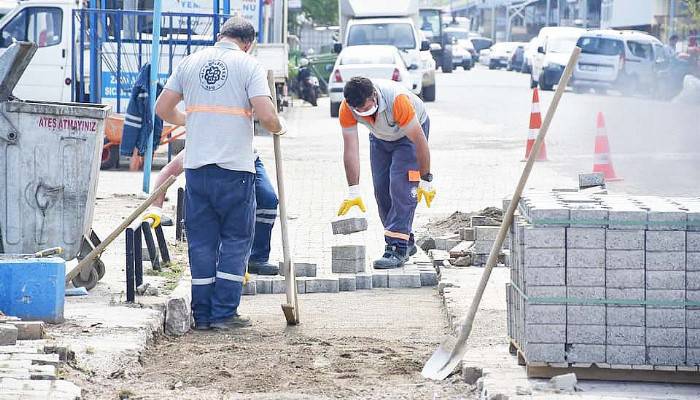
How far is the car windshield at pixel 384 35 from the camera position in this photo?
31.9m

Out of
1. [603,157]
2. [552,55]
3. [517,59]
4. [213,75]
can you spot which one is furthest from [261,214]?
[517,59]

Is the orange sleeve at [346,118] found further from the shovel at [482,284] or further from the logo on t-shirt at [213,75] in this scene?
the shovel at [482,284]

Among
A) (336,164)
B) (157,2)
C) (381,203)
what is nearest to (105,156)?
(336,164)

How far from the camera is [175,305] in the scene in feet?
25.0

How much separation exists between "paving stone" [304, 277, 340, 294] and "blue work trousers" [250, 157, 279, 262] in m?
0.41

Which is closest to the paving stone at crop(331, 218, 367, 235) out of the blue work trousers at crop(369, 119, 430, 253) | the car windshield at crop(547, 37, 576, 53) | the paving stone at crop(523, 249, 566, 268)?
the blue work trousers at crop(369, 119, 430, 253)

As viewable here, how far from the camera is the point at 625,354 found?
229 inches

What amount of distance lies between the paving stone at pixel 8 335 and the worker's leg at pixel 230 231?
1.66 metres

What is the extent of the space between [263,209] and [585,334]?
370cm

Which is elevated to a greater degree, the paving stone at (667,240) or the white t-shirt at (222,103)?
the white t-shirt at (222,103)

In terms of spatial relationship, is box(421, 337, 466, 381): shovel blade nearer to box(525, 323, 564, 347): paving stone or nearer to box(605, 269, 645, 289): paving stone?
box(525, 323, 564, 347): paving stone

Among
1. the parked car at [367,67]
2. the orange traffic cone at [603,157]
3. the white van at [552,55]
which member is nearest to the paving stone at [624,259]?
the orange traffic cone at [603,157]

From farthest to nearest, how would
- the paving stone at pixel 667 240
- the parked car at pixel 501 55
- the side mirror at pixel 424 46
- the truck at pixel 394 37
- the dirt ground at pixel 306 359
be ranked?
the parked car at pixel 501 55 → the side mirror at pixel 424 46 → the truck at pixel 394 37 → the dirt ground at pixel 306 359 → the paving stone at pixel 667 240

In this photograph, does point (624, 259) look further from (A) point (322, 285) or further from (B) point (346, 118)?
(B) point (346, 118)
